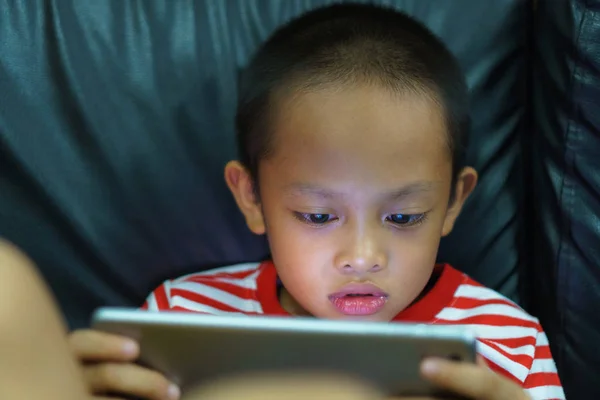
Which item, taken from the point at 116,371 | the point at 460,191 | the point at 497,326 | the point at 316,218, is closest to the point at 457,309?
the point at 497,326

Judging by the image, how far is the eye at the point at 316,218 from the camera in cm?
81

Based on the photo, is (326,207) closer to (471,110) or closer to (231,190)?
(231,190)

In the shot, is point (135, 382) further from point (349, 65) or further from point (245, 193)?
point (349, 65)

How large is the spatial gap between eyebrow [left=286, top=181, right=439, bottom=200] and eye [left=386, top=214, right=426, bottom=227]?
0.03m

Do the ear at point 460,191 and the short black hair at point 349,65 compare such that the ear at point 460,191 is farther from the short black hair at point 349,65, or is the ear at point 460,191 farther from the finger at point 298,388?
the finger at point 298,388

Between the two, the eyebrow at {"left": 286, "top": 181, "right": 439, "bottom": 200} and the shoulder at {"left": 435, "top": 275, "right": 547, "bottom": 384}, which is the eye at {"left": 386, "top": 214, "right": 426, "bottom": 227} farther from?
the shoulder at {"left": 435, "top": 275, "right": 547, "bottom": 384}

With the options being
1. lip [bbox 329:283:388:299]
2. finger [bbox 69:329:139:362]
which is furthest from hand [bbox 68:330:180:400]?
lip [bbox 329:283:388:299]

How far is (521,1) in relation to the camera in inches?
38.8

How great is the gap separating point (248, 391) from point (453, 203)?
16.8 inches

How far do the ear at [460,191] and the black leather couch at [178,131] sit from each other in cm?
8

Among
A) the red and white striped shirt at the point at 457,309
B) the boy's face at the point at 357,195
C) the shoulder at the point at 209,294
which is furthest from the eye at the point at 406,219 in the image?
the shoulder at the point at 209,294

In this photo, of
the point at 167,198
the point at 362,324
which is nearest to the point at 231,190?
the point at 167,198

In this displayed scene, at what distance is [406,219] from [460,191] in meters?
0.15

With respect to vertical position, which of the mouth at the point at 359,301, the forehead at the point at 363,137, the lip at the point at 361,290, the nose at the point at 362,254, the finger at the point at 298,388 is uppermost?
the forehead at the point at 363,137
